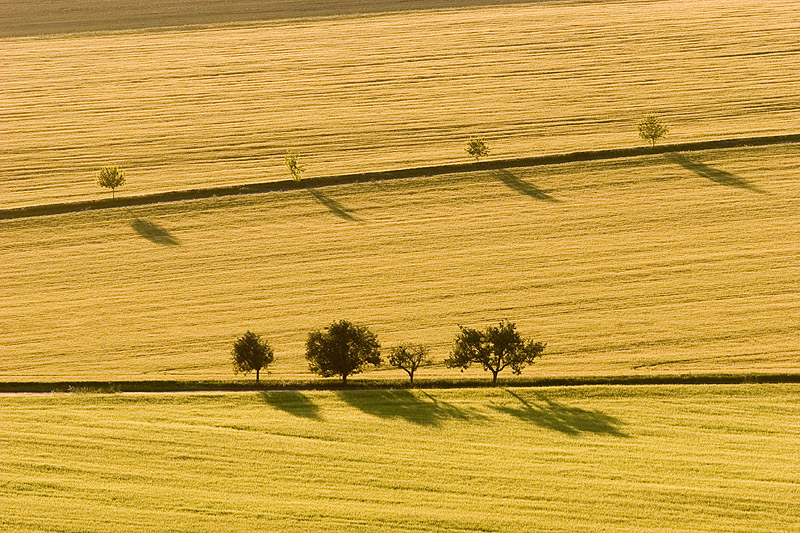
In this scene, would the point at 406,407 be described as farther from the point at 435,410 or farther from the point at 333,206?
the point at 333,206

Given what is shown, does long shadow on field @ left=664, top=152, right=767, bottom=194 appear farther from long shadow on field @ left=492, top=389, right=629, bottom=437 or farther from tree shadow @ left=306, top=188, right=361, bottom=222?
long shadow on field @ left=492, top=389, right=629, bottom=437

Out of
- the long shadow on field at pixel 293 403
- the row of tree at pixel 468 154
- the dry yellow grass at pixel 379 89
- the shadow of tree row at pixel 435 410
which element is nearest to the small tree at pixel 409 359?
the shadow of tree row at pixel 435 410

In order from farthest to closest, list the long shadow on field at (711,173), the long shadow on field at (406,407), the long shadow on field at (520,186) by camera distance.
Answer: the long shadow on field at (711,173)
the long shadow on field at (520,186)
the long shadow on field at (406,407)

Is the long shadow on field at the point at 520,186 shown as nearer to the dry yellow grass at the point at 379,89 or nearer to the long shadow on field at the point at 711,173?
the dry yellow grass at the point at 379,89

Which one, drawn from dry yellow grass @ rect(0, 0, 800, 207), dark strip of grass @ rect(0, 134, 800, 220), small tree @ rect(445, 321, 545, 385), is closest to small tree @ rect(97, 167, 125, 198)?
dark strip of grass @ rect(0, 134, 800, 220)

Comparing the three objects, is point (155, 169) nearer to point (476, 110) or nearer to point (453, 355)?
point (476, 110)
